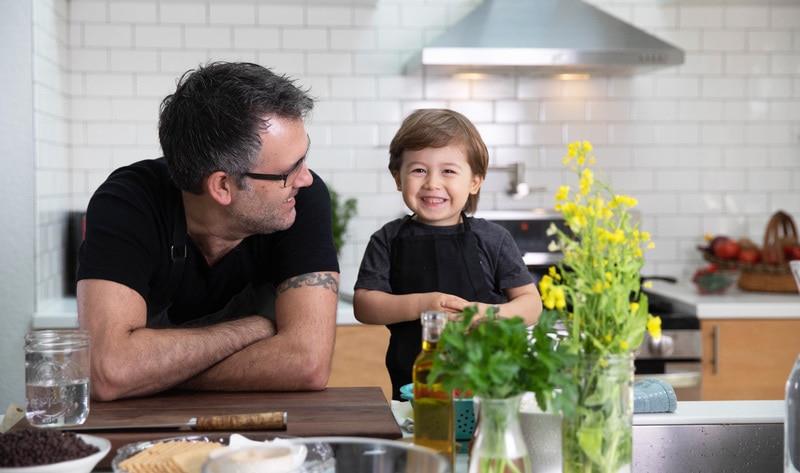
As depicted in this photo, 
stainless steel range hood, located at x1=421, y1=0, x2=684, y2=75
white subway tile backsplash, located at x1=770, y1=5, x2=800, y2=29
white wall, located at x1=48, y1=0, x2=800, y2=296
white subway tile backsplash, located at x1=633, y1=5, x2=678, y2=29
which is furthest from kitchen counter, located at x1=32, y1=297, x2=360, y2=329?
white subway tile backsplash, located at x1=770, y1=5, x2=800, y2=29

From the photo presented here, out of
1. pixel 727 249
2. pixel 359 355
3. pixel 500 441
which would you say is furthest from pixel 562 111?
pixel 500 441

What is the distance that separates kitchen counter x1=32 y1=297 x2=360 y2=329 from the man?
1.19 metres

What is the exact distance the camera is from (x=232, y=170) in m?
2.14

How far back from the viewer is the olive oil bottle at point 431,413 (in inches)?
51.2

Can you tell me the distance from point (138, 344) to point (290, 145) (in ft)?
1.71

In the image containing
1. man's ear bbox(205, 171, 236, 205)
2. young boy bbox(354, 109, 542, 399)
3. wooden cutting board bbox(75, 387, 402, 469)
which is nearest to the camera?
wooden cutting board bbox(75, 387, 402, 469)

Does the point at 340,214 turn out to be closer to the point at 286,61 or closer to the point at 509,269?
the point at 286,61

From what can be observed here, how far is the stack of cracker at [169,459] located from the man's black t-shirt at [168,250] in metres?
0.81

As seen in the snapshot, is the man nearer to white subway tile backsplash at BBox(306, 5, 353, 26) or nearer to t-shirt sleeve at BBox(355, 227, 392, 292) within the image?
t-shirt sleeve at BBox(355, 227, 392, 292)

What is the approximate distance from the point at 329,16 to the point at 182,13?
0.62 meters

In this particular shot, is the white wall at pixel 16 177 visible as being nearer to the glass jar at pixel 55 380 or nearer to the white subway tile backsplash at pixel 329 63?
the white subway tile backsplash at pixel 329 63

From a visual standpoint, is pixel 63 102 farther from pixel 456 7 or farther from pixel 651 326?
pixel 651 326

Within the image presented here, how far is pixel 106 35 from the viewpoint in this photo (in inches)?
164

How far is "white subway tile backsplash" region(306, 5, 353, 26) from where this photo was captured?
167 inches
